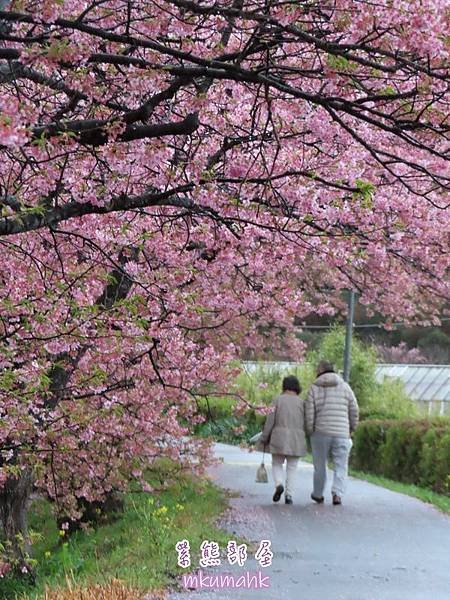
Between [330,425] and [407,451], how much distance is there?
5387 mm

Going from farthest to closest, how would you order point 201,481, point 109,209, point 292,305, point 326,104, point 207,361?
point 201,481 → point 207,361 → point 292,305 → point 109,209 → point 326,104

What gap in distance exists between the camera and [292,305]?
995cm

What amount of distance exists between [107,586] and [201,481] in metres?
5.59

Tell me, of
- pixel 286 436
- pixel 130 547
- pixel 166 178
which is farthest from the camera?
pixel 286 436

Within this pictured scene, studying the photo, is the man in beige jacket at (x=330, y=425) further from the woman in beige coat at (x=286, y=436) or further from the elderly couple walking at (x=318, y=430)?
the woman in beige coat at (x=286, y=436)

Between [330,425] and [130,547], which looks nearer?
[130,547]

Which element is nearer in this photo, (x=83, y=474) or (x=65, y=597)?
(x=65, y=597)

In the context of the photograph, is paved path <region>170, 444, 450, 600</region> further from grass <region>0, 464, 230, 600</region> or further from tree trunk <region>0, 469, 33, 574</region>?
tree trunk <region>0, 469, 33, 574</region>

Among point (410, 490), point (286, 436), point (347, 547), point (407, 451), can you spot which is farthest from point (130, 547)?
point (407, 451)

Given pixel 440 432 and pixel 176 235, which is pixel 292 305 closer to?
pixel 176 235

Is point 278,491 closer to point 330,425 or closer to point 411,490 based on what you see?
point 330,425

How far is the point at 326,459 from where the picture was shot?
13195 millimetres

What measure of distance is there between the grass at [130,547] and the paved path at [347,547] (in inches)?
13.8

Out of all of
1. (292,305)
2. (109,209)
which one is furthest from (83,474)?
(109,209)
